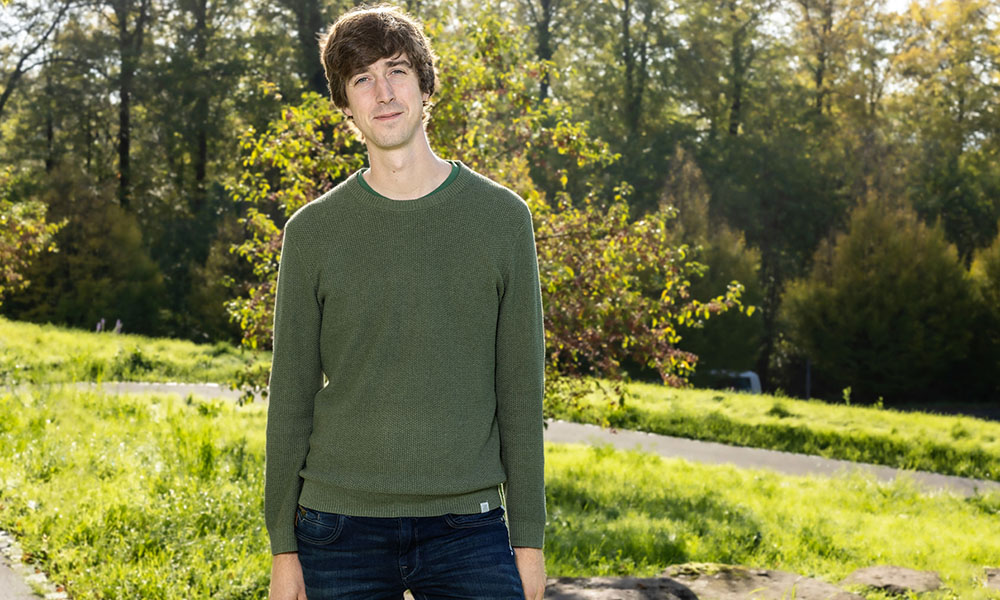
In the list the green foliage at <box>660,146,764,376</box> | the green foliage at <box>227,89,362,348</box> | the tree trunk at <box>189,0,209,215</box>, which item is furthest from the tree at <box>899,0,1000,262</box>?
the green foliage at <box>227,89,362,348</box>

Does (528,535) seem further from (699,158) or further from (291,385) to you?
(699,158)

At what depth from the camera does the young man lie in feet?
6.75

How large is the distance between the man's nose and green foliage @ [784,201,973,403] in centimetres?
2817

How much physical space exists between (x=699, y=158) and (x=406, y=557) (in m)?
34.8

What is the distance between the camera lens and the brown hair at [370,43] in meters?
2.18

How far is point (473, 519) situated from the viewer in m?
2.08

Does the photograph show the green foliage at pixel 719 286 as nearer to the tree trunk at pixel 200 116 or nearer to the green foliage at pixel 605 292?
the tree trunk at pixel 200 116

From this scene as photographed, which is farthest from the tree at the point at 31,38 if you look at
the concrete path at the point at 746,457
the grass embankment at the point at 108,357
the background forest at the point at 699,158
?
the concrete path at the point at 746,457

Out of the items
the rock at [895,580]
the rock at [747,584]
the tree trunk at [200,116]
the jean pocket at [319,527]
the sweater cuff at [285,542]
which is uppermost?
the tree trunk at [200,116]

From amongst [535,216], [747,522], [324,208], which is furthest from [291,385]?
[535,216]

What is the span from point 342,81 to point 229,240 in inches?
1108

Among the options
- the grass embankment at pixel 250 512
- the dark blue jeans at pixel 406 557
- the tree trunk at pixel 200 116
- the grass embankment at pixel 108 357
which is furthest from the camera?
the tree trunk at pixel 200 116

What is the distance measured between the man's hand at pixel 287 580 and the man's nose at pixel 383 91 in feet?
3.43

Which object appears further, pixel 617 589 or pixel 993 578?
pixel 993 578
